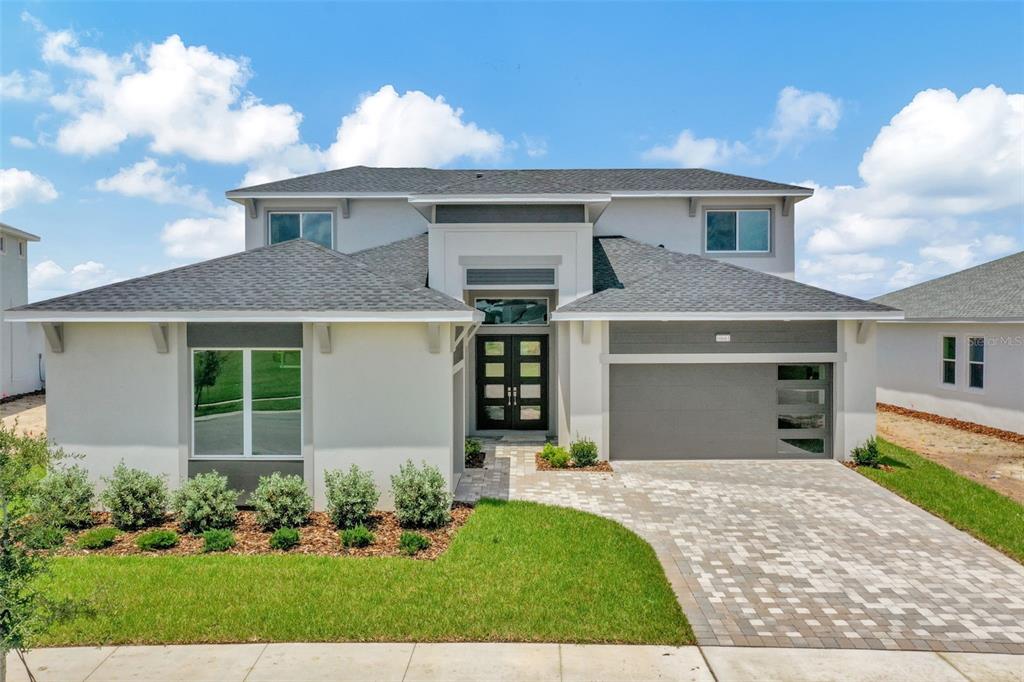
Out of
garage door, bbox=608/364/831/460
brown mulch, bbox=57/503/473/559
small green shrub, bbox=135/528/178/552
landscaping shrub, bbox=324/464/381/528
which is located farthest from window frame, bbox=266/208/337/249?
small green shrub, bbox=135/528/178/552

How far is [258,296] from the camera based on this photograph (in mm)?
10008

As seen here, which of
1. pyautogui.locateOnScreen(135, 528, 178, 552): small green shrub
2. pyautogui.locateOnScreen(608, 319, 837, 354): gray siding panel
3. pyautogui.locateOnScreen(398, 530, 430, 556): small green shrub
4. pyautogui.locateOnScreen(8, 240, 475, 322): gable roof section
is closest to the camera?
pyautogui.locateOnScreen(398, 530, 430, 556): small green shrub

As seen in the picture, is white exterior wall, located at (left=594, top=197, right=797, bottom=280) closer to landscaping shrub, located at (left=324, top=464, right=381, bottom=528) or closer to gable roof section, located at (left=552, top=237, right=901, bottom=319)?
gable roof section, located at (left=552, top=237, right=901, bottom=319)

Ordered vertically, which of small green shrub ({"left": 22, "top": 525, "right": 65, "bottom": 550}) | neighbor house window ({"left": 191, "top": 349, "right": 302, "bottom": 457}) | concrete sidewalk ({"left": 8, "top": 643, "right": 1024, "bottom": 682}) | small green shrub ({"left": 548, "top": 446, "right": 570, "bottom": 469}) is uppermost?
neighbor house window ({"left": 191, "top": 349, "right": 302, "bottom": 457})

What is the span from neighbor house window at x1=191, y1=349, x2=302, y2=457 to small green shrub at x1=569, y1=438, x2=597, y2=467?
594cm

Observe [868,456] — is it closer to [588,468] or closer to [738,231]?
[588,468]

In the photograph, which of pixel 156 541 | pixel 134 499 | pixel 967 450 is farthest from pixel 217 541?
pixel 967 450

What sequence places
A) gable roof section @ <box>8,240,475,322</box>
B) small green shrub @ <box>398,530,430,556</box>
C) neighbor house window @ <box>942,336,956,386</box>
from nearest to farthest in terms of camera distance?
small green shrub @ <box>398,530,430,556</box>
gable roof section @ <box>8,240,475,322</box>
neighbor house window @ <box>942,336,956,386</box>

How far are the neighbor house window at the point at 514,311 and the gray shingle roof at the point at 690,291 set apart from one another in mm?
2183

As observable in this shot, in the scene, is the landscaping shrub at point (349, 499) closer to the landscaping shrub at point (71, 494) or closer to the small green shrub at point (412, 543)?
the small green shrub at point (412, 543)

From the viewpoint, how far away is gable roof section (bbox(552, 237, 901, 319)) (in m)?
13.2

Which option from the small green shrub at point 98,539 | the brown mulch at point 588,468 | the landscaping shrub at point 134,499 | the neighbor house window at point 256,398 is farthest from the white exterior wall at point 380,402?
the brown mulch at point 588,468

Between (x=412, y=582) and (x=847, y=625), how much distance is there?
4732mm

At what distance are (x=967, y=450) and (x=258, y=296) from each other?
1687cm
